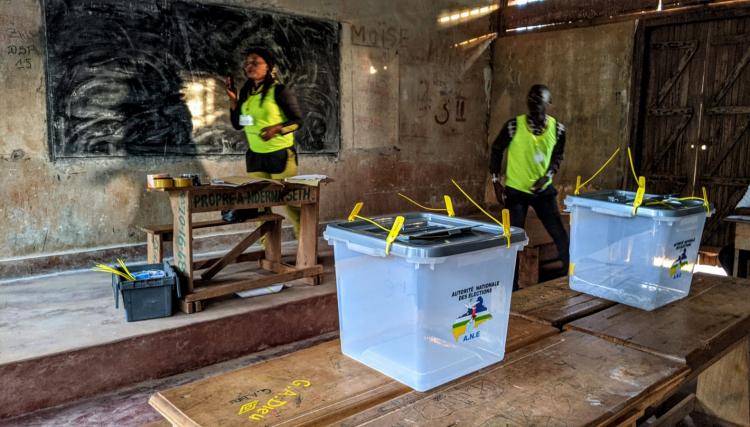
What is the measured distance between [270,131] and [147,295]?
2.45m

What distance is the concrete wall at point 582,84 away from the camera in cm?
751

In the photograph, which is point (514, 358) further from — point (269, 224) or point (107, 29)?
point (107, 29)

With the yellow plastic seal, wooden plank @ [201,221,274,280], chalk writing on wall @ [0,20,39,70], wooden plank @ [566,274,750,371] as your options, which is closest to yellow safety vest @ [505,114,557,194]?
wooden plank @ [201,221,274,280]

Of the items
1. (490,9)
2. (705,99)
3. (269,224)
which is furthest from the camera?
(490,9)

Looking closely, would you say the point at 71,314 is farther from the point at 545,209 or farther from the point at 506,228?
the point at 545,209

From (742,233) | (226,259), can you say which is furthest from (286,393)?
(742,233)

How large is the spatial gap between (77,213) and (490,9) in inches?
256

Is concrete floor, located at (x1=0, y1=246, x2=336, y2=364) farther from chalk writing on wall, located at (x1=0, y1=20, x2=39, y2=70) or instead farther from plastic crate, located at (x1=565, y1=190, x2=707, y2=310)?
plastic crate, located at (x1=565, y1=190, x2=707, y2=310)

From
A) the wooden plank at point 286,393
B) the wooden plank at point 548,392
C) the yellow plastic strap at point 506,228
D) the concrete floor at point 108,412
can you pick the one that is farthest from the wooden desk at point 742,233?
the concrete floor at point 108,412

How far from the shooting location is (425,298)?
4.83 feet

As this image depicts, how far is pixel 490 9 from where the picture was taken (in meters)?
8.75

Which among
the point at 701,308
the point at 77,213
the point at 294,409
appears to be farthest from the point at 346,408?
the point at 77,213

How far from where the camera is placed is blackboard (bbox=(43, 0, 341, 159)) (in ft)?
16.5

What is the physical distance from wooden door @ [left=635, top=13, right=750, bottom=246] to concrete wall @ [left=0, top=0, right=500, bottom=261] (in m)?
2.28
